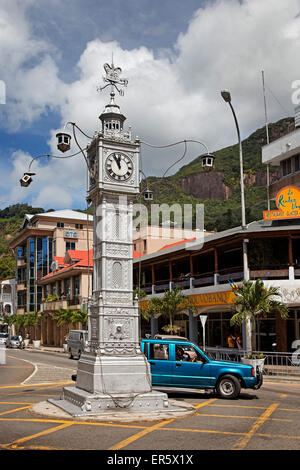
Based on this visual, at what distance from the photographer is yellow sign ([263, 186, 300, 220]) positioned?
2941 cm

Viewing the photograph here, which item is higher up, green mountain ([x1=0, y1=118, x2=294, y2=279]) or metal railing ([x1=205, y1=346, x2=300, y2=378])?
green mountain ([x1=0, y1=118, x2=294, y2=279])

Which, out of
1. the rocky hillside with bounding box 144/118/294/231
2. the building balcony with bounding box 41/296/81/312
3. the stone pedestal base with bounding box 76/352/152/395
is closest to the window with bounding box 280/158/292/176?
the building balcony with bounding box 41/296/81/312

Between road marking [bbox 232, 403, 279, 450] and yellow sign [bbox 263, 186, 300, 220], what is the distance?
16.6 meters

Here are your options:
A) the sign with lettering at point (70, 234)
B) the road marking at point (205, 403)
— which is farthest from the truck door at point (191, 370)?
the sign with lettering at point (70, 234)

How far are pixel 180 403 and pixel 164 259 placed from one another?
2566 centimetres

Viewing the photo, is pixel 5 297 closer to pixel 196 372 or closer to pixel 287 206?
pixel 287 206

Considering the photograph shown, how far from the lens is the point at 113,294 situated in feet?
43.8

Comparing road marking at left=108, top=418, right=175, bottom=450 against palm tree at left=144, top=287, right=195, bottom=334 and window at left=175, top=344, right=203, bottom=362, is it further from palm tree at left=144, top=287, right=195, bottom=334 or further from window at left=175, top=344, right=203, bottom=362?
palm tree at left=144, top=287, right=195, bottom=334

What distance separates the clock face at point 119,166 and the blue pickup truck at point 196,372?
5755mm

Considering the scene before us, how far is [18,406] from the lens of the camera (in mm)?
13539

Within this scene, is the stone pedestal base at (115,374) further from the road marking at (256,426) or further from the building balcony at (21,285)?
the building balcony at (21,285)

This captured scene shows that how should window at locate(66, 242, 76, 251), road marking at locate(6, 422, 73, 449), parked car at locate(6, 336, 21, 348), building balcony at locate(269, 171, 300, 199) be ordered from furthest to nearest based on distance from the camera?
window at locate(66, 242, 76, 251) < parked car at locate(6, 336, 21, 348) < building balcony at locate(269, 171, 300, 199) < road marking at locate(6, 422, 73, 449)

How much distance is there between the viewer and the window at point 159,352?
16.1 meters

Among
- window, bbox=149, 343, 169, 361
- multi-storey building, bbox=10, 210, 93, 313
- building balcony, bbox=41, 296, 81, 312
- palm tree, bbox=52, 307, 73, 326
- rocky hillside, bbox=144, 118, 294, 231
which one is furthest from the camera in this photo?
rocky hillside, bbox=144, 118, 294, 231
